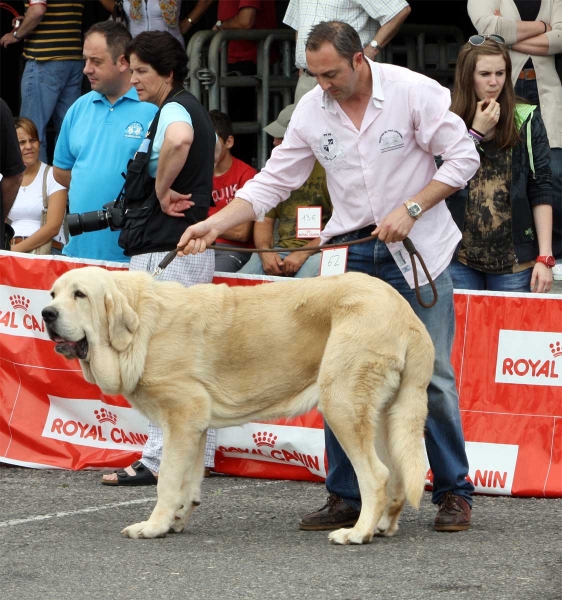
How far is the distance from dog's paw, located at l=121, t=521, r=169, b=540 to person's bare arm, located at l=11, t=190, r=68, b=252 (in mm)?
3484

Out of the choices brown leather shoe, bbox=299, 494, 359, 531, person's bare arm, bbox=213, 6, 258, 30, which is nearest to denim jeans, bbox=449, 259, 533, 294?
brown leather shoe, bbox=299, 494, 359, 531

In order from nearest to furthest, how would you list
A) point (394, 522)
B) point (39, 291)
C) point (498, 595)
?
point (498, 595), point (394, 522), point (39, 291)

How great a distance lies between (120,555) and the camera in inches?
194

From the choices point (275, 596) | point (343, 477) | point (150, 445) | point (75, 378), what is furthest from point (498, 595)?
point (75, 378)

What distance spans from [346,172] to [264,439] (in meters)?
2.09

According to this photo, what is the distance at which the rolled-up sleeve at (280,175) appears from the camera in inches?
220

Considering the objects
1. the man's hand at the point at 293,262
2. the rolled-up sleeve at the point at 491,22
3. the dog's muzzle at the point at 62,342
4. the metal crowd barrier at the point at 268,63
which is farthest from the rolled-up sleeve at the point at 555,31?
the dog's muzzle at the point at 62,342

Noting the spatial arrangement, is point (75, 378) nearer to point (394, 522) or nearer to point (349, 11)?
point (394, 522)

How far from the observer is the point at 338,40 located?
5.06 m

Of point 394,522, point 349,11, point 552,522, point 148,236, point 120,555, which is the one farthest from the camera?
point 349,11

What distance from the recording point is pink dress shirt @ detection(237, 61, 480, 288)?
516 centimetres

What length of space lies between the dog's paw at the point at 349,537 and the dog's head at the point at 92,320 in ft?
3.97

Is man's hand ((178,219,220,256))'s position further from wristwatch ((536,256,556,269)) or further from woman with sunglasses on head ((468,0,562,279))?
woman with sunglasses on head ((468,0,562,279))

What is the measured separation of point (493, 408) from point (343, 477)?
1402 mm
